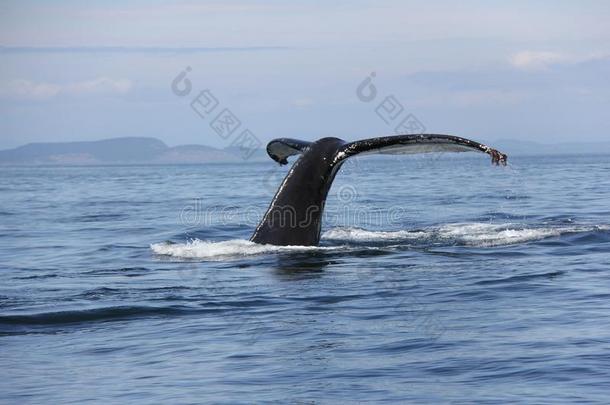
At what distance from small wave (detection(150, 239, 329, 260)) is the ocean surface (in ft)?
0.14

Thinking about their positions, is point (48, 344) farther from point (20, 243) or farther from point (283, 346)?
point (20, 243)

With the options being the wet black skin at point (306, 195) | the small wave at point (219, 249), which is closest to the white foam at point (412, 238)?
the small wave at point (219, 249)

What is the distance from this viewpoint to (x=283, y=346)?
895cm

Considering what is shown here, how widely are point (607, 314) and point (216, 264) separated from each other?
18.3ft

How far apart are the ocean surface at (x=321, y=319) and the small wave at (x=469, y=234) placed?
45 millimetres

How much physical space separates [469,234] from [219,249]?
368 cm

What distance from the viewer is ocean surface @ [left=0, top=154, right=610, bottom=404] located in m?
7.71

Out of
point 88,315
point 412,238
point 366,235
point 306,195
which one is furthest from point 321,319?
point 366,235

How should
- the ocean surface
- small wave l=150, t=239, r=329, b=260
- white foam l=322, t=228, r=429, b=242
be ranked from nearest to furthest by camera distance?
the ocean surface, small wave l=150, t=239, r=329, b=260, white foam l=322, t=228, r=429, b=242

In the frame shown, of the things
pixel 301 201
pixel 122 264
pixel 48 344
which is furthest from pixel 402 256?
pixel 48 344

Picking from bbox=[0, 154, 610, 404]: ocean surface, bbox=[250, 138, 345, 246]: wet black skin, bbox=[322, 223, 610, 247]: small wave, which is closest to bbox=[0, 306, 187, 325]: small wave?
bbox=[0, 154, 610, 404]: ocean surface

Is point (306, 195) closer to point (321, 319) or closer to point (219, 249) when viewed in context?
point (219, 249)

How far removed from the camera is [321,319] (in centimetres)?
995

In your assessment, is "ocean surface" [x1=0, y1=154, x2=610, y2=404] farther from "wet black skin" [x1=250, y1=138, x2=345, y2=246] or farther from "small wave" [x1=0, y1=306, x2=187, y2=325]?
"wet black skin" [x1=250, y1=138, x2=345, y2=246]
